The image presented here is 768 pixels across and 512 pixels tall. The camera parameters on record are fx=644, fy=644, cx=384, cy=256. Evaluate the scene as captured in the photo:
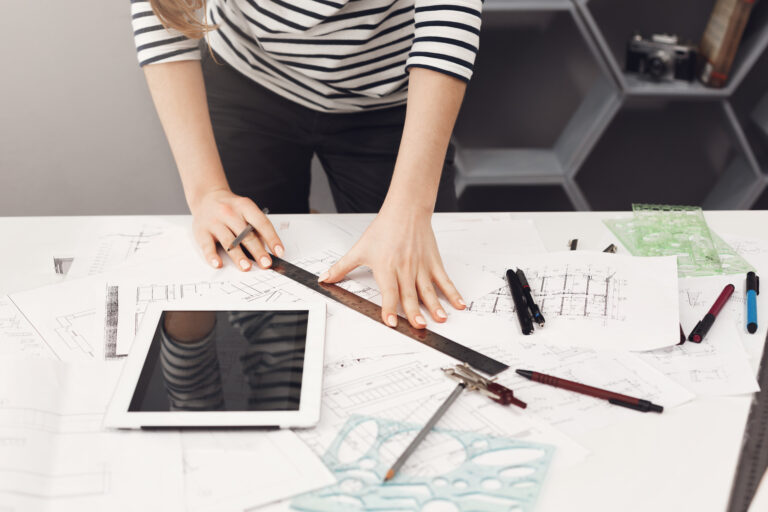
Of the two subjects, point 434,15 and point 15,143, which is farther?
point 15,143

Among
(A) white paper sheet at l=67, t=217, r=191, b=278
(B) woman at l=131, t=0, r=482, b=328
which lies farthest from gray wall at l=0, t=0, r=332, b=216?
(A) white paper sheet at l=67, t=217, r=191, b=278

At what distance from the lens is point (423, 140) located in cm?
85

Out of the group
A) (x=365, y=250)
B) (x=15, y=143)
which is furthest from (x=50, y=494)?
(x=15, y=143)

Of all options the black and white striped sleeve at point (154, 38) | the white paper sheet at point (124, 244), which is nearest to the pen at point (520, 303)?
the white paper sheet at point (124, 244)

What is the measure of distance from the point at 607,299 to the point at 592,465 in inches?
10.6

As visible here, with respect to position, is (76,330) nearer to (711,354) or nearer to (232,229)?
(232,229)

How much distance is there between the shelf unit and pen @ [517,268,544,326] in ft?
3.84

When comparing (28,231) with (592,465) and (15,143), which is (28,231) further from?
(15,143)

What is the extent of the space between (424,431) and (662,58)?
1.68 meters

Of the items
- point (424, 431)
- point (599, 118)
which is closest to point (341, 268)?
point (424, 431)

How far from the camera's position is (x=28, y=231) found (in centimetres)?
96

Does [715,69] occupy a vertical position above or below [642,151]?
above

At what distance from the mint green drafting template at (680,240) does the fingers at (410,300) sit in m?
0.35

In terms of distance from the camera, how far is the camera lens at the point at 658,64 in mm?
1868
